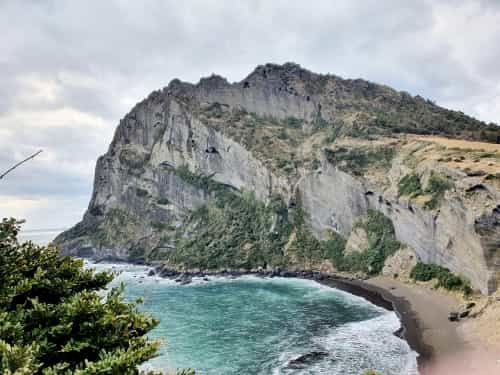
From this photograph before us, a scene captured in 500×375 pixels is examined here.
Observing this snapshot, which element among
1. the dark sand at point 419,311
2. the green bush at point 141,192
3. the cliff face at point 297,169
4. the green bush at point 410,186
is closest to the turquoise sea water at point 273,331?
the dark sand at point 419,311

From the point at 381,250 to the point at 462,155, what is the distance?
2206cm

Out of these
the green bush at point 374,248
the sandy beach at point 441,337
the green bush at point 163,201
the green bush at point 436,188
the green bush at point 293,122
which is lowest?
the sandy beach at point 441,337

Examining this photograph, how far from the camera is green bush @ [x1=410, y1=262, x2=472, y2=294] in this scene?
44.0 meters

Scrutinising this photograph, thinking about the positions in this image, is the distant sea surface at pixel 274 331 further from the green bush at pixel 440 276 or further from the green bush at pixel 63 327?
the green bush at pixel 63 327

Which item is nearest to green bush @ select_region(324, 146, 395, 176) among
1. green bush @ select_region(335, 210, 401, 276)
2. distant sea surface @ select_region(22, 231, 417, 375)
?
green bush @ select_region(335, 210, 401, 276)

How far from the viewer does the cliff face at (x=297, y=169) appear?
49.2 meters

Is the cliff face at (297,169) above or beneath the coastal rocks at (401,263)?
above

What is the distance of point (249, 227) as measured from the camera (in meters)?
90.5

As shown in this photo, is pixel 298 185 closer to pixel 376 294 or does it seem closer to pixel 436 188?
pixel 436 188

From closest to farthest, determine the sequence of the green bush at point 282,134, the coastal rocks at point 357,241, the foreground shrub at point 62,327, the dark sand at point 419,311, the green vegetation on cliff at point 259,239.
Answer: the foreground shrub at point 62,327 < the dark sand at point 419,311 < the green vegetation on cliff at point 259,239 < the coastal rocks at point 357,241 < the green bush at point 282,134

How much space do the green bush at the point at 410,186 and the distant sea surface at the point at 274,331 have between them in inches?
825

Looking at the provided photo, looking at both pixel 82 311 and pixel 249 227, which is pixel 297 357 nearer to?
pixel 82 311

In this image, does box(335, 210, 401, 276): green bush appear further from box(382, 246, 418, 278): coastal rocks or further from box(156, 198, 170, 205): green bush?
box(156, 198, 170, 205): green bush

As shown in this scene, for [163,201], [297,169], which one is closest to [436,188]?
[297,169]
